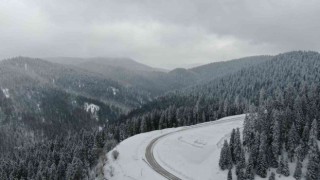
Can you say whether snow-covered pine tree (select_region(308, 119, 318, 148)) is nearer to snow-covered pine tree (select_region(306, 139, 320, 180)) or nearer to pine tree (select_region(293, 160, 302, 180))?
snow-covered pine tree (select_region(306, 139, 320, 180))

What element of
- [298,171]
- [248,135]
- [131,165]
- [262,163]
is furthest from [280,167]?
[131,165]

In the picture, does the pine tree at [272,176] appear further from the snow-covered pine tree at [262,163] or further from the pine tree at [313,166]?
the pine tree at [313,166]

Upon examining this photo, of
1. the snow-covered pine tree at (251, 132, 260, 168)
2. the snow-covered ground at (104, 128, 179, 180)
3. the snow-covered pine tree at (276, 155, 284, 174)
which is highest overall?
the snow-covered pine tree at (251, 132, 260, 168)

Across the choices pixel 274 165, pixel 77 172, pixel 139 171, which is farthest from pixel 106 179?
pixel 274 165

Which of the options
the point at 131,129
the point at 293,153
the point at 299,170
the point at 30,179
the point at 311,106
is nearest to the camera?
the point at 299,170

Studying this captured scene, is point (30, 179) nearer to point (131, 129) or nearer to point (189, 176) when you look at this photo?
point (131, 129)

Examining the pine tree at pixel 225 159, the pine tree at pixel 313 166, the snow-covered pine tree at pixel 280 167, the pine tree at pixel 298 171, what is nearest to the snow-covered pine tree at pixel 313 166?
the pine tree at pixel 313 166

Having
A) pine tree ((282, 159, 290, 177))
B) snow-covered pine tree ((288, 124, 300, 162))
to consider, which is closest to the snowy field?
pine tree ((282, 159, 290, 177))

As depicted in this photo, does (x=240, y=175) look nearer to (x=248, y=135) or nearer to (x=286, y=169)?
(x=286, y=169)
